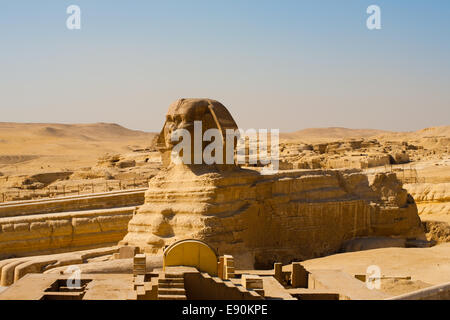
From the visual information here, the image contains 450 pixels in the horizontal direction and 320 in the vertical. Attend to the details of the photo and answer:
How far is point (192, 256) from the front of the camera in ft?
35.1

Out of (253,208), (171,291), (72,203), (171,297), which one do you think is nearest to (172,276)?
(171,291)

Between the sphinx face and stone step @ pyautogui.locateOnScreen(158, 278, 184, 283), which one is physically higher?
the sphinx face

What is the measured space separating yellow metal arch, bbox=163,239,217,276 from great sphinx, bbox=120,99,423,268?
11.0 ft

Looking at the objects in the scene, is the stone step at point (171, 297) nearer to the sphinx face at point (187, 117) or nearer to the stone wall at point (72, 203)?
the sphinx face at point (187, 117)

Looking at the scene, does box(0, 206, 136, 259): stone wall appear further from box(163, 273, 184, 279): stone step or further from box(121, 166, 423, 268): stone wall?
box(163, 273, 184, 279): stone step

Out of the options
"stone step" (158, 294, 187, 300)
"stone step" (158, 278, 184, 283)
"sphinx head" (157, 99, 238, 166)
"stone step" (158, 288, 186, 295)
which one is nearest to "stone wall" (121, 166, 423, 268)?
"sphinx head" (157, 99, 238, 166)

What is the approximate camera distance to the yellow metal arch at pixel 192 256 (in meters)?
10.6

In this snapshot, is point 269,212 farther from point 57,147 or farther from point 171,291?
point 57,147

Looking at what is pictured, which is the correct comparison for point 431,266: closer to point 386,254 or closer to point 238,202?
point 386,254

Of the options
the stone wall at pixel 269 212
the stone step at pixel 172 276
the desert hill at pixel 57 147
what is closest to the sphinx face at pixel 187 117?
the stone wall at pixel 269 212

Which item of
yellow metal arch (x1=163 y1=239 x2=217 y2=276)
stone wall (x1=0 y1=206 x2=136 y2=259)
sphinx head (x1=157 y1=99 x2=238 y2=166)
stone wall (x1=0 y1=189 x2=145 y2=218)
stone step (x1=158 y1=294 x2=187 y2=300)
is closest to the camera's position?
stone step (x1=158 y1=294 x2=187 y2=300)

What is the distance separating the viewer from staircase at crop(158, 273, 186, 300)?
896cm

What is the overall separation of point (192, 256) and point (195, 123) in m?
5.38
